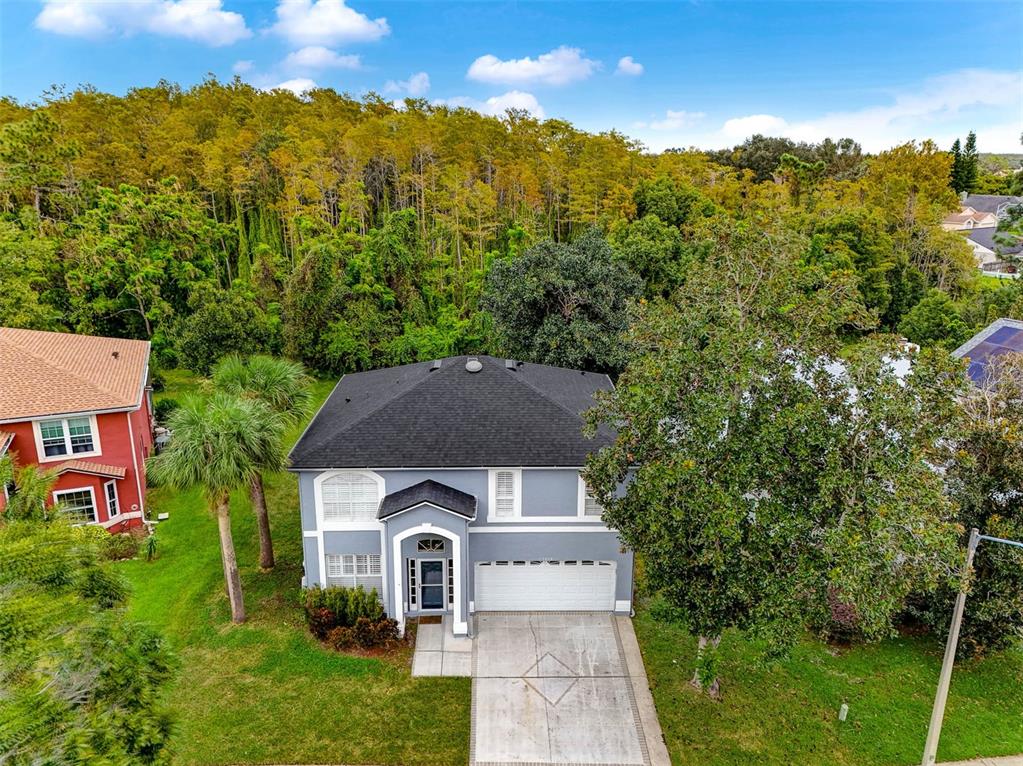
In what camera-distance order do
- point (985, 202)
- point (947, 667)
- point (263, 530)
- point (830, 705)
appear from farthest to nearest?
point (985, 202)
point (263, 530)
point (830, 705)
point (947, 667)

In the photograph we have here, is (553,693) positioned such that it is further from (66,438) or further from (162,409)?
(162,409)

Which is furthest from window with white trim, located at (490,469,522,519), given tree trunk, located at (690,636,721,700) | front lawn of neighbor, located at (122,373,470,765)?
tree trunk, located at (690,636,721,700)

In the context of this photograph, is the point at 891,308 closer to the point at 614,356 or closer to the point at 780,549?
the point at 614,356

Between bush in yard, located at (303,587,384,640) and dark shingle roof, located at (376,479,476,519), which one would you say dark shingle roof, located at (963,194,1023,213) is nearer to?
dark shingle roof, located at (376,479,476,519)

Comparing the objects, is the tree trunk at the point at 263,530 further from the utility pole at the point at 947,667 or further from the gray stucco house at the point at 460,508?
the utility pole at the point at 947,667

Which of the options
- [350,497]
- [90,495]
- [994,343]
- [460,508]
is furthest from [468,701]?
[994,343]

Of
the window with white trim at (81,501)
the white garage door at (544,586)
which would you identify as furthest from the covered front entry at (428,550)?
the window with white trim at (81,501)

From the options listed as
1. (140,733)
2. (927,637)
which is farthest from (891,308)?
(140,733)
